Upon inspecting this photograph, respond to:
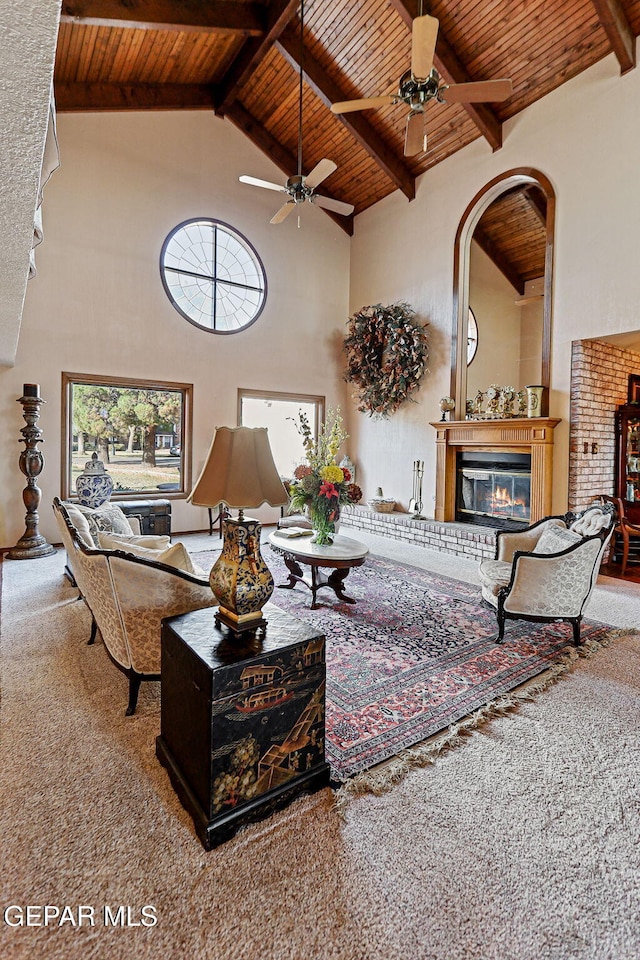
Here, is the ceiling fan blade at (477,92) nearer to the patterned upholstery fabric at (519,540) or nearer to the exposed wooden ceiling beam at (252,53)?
the exposed wooden ceiling beam at (252,53)

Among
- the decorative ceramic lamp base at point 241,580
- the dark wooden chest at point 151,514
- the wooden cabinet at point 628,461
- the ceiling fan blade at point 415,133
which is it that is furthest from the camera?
the dark wooden chest at point 151,514

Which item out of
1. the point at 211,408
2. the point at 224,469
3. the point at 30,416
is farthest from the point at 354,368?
the point at 224,469

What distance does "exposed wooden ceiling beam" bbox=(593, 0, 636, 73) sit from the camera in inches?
168

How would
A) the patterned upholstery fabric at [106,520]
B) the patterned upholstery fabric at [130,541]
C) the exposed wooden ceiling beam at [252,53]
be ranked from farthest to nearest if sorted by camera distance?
1. the exposed wooden ceiling beam at [252,53]
2. the patterned upholstery fabric at [106,520]
3. the patterned upholstery fabric at [130,541]

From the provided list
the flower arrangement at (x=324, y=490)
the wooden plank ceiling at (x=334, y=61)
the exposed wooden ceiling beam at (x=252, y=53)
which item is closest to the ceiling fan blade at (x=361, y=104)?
the wooden plank ceiling at (x=334, y=61)

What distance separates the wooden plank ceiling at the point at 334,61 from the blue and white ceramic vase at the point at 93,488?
4.42 m

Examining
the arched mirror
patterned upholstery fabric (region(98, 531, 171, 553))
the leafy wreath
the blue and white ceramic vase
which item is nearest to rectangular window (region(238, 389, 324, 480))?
the leafy wreath

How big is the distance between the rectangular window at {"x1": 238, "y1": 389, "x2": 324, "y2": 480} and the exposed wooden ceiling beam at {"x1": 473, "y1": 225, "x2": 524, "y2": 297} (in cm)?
366

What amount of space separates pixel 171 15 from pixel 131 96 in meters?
1.56

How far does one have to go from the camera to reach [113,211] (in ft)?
20.0

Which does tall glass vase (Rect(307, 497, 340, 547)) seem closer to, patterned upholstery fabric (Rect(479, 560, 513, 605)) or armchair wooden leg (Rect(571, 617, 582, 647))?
patterned upholstery fabric (Rect(479, 560, 513, 605))

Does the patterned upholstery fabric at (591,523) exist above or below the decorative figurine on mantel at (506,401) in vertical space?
below

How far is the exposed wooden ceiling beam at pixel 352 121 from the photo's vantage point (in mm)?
5668

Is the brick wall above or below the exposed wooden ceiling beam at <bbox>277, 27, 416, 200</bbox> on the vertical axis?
below
